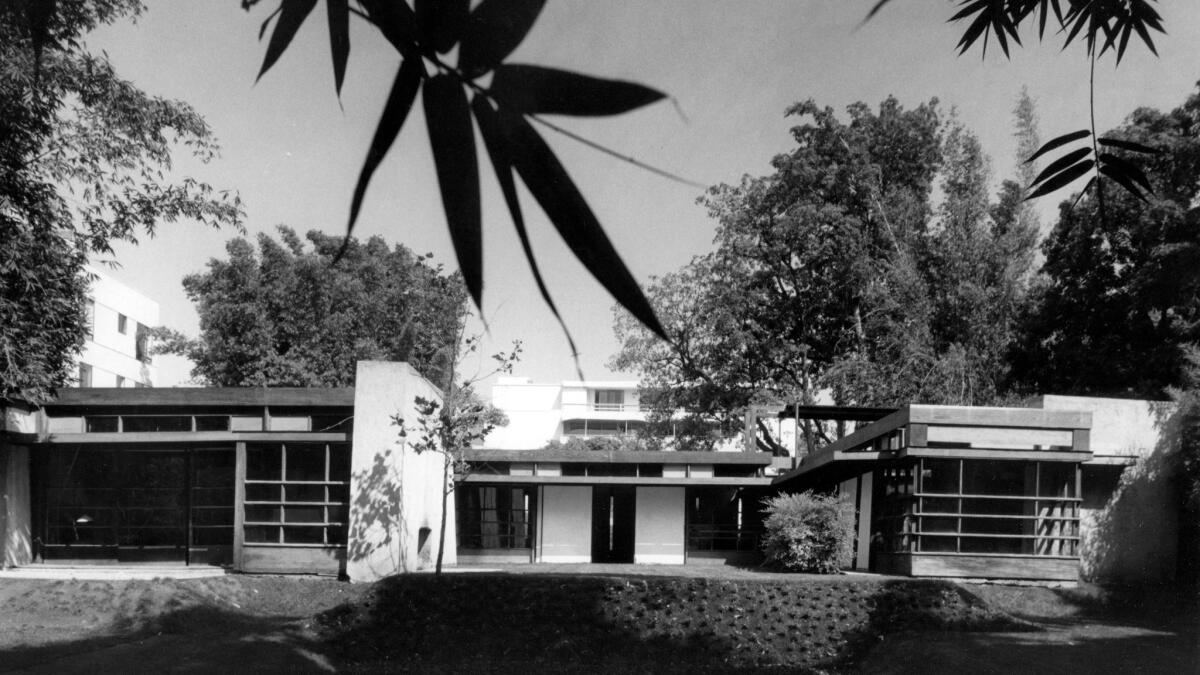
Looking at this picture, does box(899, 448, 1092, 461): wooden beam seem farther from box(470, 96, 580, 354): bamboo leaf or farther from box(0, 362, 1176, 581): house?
box(470, 96, 580, 354): bamboo leaf

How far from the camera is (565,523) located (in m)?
18.4

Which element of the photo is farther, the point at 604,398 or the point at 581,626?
the point at 581,626

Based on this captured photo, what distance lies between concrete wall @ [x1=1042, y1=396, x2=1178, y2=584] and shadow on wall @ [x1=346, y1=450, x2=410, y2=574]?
1012 centimetres

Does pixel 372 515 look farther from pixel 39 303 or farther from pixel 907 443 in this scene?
pixel 907 443

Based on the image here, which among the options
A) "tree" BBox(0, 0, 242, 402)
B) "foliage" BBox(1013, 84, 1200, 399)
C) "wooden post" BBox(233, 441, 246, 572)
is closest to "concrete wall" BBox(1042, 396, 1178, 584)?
"foliage" BBox(1013, 84, 1200, 399)

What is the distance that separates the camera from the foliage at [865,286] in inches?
179

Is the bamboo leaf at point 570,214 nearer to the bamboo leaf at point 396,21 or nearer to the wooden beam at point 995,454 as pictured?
the bamboo leaf at point 396,21

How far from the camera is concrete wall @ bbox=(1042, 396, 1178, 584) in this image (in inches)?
587

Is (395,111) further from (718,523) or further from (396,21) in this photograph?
(718,523)

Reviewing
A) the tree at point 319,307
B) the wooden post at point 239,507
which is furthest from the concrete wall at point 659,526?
the wooden post at point 239,507

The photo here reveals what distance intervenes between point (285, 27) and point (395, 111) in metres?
0.16

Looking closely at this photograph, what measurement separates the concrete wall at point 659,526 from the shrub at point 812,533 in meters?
3.55

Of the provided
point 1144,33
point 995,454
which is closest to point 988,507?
point 995,454

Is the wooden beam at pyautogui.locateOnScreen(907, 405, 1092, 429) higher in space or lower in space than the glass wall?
higher
